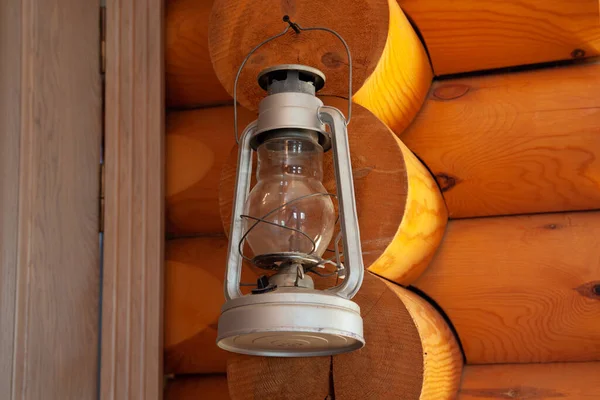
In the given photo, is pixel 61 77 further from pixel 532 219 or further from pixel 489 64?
pixel 532 219

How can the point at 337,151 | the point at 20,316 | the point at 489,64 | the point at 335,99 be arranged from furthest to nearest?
the point at 489,64
the point at 20,316
the point at 335,99
the point at 337,151

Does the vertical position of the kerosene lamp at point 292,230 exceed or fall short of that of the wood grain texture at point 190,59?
it falls short

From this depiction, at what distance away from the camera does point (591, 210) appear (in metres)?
1.85

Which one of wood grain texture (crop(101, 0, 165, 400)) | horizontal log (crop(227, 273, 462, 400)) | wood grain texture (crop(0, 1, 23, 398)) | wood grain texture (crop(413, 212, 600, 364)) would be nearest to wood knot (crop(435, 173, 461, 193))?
wood grain texture (crop(413, 212, 600, 364))

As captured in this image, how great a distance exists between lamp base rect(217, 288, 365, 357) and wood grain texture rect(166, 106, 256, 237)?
23.9 inches

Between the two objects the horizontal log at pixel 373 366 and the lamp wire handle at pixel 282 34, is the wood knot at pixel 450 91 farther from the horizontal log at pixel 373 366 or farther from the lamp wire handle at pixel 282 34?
the horizontal log at pixel 373 366

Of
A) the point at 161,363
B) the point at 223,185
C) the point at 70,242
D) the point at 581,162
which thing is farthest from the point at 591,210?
the point at 70,242

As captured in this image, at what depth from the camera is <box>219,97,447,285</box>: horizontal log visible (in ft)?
5.06

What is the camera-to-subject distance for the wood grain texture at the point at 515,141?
1.85 metres

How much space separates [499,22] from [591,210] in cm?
45

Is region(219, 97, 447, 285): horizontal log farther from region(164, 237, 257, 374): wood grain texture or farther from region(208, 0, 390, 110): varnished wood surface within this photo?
region(164, 237, 257, 374): wood grain texture

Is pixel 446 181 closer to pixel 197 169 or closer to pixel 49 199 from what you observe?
pixel 197 169

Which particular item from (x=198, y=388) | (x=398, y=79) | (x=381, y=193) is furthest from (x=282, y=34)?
(x=198, y=388)

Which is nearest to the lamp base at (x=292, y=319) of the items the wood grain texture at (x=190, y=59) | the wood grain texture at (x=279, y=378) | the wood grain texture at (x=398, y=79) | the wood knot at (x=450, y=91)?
the wood grain texture at (x=279, y=378)
